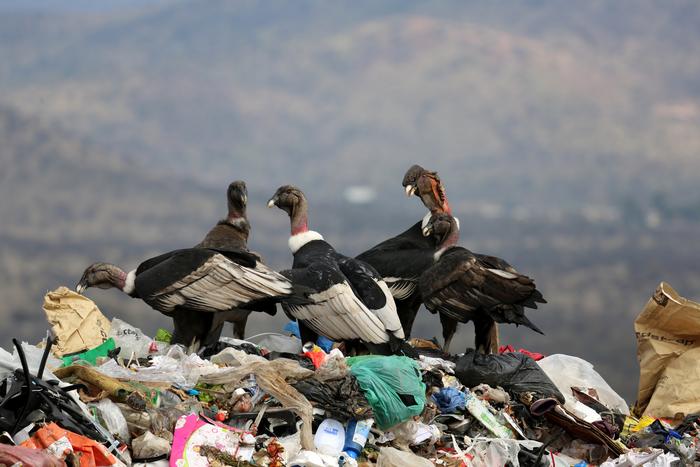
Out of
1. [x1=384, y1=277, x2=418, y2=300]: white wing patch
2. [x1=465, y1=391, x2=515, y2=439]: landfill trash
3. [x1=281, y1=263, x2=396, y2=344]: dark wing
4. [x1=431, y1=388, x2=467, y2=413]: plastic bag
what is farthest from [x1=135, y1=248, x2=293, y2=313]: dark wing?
[x1=465, y1=391, x2=515, y2=439]: landfill trash

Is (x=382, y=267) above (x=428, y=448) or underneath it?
above

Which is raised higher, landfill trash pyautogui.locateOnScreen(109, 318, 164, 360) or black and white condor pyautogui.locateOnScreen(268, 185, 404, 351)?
black and white condor pyautogui.locateOnScreen(268, 185, 404, 351)

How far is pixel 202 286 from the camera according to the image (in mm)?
7730

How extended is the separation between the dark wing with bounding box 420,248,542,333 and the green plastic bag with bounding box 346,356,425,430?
1.39m

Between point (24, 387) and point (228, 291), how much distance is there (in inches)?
94.6

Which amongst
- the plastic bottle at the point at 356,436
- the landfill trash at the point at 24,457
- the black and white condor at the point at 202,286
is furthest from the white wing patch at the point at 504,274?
the landfill trash at the point at 24,457

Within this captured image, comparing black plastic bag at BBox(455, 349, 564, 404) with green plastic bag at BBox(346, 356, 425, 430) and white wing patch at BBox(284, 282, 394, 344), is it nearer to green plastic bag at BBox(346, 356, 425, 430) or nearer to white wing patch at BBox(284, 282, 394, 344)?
white wing patch at BBox(284, 282, 394, 344)

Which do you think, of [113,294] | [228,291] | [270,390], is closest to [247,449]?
[270,390]

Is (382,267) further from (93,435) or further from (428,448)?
(93,435)

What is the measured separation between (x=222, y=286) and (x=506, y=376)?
1895 millimetres

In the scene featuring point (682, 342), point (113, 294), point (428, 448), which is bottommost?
point (113, 294)

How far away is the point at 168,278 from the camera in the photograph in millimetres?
7828

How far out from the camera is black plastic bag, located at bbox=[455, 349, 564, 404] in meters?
7.46

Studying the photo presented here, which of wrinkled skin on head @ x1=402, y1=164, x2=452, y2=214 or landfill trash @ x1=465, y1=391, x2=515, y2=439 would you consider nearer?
landfill trash @ x1=465, y1=391, x2=515, y2=439
